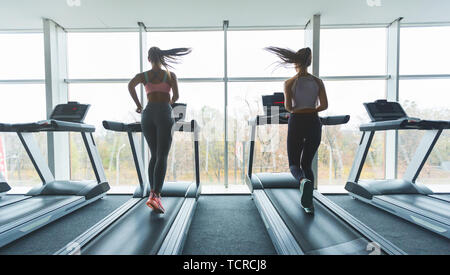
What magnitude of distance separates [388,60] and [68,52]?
6392 mm

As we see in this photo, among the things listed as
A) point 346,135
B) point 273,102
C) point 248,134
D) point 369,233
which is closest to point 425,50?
point 346,135

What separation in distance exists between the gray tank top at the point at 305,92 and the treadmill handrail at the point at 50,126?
114 inches

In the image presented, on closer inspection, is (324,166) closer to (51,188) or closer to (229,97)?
(229,97)

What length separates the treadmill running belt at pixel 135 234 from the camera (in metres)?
1.41

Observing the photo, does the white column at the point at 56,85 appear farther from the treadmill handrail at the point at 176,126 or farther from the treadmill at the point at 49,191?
the treadmill handrail at the point at 176,126

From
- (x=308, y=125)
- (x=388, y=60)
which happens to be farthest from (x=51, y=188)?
(x=388, y=60)

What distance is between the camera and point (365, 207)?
2615 mm

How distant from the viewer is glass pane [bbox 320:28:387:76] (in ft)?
12.1

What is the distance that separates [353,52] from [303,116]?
3027 millimetres

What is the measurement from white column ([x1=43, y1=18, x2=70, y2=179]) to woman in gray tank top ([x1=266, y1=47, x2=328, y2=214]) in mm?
4024

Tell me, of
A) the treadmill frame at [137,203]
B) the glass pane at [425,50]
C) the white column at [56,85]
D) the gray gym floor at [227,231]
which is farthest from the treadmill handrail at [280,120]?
the white column at [56,85]

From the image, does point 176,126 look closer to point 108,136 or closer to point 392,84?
point 108,136

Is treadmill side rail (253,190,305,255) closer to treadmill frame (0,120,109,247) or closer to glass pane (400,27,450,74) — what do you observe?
Result: treadmill frame (0,120,109,247)

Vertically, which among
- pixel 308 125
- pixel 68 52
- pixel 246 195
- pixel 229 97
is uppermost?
pixel 68 52
